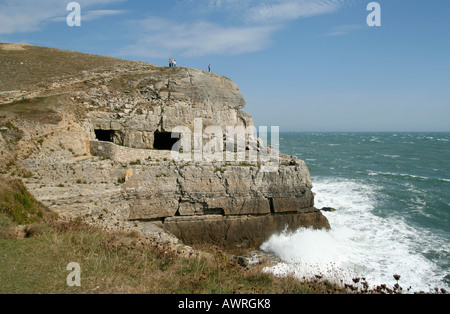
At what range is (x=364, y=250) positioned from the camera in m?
17.6

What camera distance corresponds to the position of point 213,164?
17188 mm

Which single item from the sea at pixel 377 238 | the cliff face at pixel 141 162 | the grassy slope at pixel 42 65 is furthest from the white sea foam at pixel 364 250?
the grassy slope at pixel 42 65

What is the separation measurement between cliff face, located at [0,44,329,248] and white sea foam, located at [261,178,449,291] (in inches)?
43.1

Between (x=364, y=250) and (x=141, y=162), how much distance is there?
14.0 metres

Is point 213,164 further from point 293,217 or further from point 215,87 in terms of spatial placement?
point 215,87

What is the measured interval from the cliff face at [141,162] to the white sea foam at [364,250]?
1095 mm

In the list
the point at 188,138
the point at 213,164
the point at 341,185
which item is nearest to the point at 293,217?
the point at 213,164

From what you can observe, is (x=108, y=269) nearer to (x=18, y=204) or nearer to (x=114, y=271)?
(x=114, y=271)

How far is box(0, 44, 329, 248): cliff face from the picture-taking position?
14.6m

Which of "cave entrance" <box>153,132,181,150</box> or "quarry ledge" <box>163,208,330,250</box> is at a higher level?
"cave entrance" <box>153,132,181,150</box>

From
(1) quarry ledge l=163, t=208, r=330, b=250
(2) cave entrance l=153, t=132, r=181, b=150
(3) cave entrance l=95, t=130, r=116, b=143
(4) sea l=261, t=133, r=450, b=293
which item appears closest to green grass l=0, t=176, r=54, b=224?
(1) quarry ledge l=163, t=208, r=330, b=250

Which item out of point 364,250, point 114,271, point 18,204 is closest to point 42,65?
point 18,204

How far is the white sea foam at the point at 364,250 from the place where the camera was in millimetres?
14469

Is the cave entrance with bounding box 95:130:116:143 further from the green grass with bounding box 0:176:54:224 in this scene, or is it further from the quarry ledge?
the green grass with bounding box 0:176:54:224
